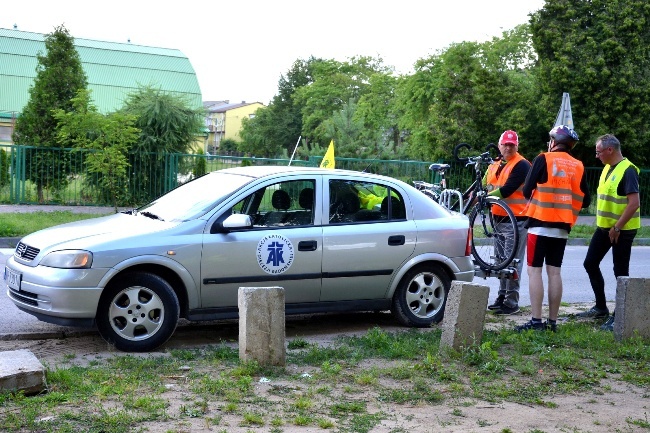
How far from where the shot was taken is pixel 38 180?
22.0 metres

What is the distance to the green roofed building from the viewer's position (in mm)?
49875

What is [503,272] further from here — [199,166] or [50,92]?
[50,92]

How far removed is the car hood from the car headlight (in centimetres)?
6

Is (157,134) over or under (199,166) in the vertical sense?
over

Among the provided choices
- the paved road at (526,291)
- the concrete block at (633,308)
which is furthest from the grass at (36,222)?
the concrete block at (633,308)

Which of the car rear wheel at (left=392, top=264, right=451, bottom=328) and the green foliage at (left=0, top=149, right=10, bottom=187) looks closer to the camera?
the car rear wheel at (left=392, top=264, right=451, bottom=328)

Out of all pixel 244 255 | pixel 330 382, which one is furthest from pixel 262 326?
pixel 244 255

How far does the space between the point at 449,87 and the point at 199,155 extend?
454 inches

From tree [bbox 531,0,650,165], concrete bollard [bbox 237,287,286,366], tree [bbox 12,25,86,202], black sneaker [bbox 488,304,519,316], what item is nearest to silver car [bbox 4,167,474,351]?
concrete bollard [bbox 237,287,286,366]

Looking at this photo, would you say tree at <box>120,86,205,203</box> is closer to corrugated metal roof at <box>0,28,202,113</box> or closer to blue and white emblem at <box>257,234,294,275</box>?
blue and white emblem at <box>257,234,294,275</box>

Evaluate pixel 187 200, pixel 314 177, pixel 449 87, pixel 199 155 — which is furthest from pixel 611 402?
pixel 449 87

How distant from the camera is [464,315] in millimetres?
7184

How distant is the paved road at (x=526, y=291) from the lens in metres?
8.01

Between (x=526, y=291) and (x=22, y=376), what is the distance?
7.83 meters
